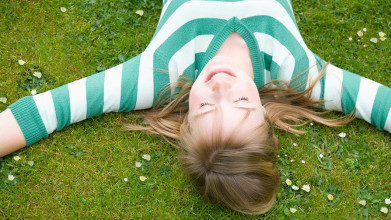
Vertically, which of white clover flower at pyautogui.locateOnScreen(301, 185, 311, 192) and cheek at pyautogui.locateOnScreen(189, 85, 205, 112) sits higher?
cheek at pyautogui.locateOnScreen(189, 85, 205, 112)

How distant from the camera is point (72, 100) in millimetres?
3316

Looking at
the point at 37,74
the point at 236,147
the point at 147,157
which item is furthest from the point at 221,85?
the point at 37,74

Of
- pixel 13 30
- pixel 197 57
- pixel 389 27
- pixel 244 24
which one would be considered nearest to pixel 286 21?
pixel 244 24

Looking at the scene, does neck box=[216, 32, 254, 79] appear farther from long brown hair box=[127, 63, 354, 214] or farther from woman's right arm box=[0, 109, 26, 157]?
woman's right arm box=[0, 109, 26, 157]

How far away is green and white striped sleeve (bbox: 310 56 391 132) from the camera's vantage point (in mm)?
3428

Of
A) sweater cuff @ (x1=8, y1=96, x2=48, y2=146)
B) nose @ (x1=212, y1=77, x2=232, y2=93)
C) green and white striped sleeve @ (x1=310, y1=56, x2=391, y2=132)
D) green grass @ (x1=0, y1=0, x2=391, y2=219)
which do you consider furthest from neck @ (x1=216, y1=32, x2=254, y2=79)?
sweater cuff @ (x1=8, y1=96, x2=48, y2=146)

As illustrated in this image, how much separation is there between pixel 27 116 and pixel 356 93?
262 cm

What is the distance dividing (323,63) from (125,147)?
1.82 m

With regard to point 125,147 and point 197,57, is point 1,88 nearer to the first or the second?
point 125,147

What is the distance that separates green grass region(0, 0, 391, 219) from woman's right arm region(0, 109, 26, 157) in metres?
0.14

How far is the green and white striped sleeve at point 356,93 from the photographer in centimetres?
343

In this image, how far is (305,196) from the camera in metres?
3.49

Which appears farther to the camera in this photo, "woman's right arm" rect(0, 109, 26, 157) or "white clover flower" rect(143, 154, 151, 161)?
"white clover flower" rect(143, 154, 151, 161)

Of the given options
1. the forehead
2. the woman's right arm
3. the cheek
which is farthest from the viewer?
the woman's right arm
